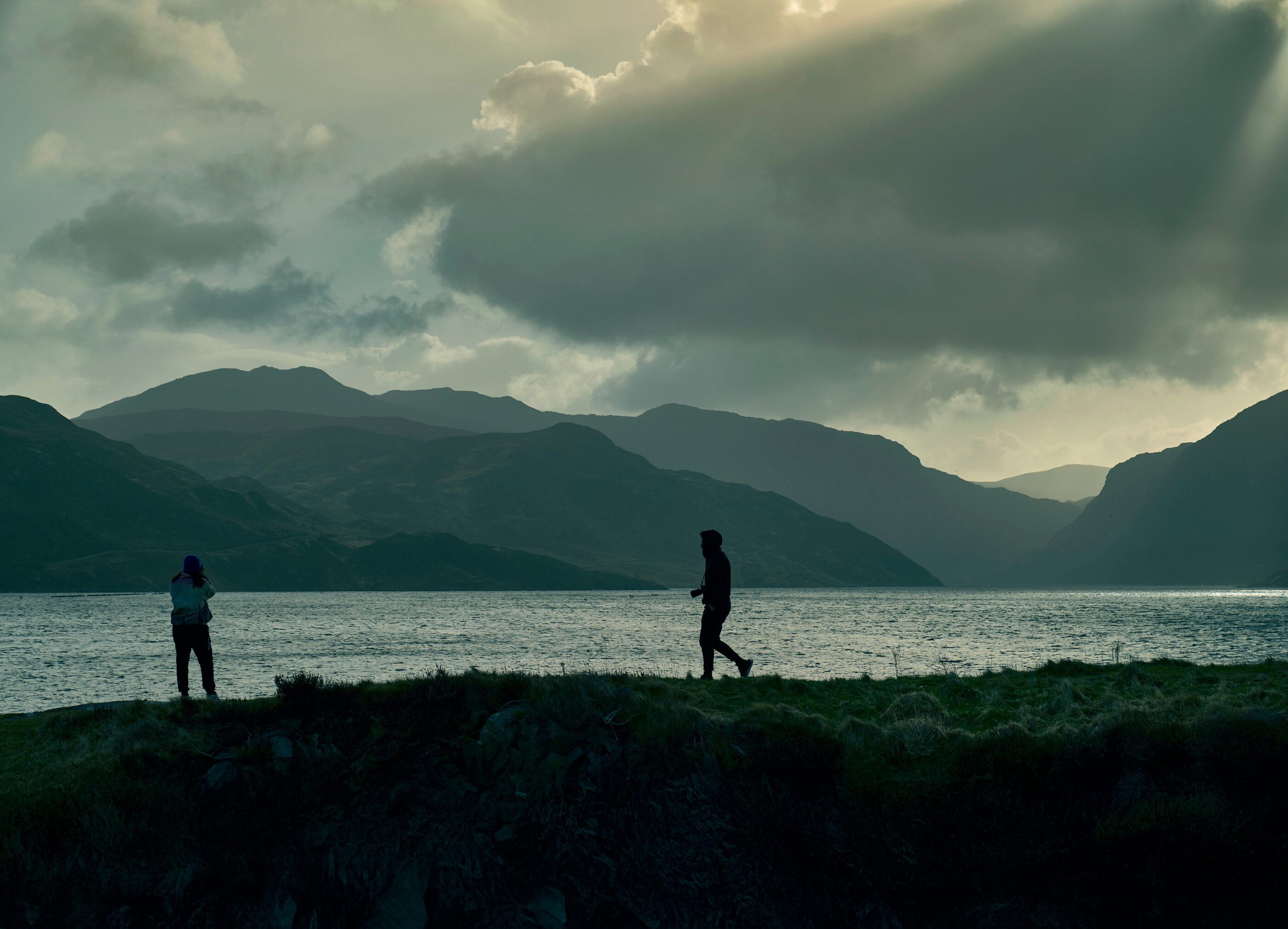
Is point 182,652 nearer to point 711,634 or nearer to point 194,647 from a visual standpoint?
point 194,647

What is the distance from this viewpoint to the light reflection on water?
43.4m

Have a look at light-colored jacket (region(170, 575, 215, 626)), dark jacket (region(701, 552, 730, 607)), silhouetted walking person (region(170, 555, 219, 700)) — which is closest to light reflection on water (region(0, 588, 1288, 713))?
silhouetted walking person (region(170, 555, 219, 700))

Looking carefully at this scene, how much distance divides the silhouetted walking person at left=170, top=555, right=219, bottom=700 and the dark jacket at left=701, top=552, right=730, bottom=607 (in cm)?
873

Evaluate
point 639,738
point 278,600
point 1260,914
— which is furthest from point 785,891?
point 278,600

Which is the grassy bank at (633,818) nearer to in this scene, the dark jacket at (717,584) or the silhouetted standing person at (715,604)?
the silhouetted standing person at (715,604)

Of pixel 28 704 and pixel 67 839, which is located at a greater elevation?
pixel 67 839

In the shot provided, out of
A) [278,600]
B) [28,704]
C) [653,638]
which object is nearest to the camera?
[28,704]

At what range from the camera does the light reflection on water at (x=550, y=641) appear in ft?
142

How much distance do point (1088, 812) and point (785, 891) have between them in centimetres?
353

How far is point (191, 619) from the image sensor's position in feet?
51.9

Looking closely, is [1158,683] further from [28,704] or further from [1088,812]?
[28,704]

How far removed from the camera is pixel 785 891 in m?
10.1

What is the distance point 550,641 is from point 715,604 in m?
60.8

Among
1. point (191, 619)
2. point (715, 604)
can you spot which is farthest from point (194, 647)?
point (715, 604)
